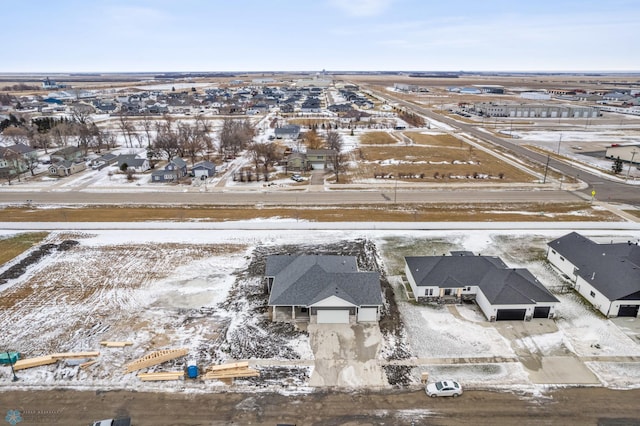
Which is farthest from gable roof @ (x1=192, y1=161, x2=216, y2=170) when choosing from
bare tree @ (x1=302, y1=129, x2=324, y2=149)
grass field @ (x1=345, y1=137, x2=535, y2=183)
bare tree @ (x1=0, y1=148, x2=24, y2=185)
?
bare tree @ (x1=0, y1=148, x2=24, y2=185)

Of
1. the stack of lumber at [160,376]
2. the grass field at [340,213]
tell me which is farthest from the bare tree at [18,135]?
the stack of lumber at [160,376]

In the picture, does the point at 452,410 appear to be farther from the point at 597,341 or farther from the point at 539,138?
the point at 539,138

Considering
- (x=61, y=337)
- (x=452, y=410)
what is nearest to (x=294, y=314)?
(x=452, y=410)

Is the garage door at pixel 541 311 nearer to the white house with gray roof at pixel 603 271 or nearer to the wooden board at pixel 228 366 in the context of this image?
the white house with gray roof at pixel 603 271

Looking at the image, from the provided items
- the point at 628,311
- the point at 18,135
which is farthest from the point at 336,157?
the point at 18,135

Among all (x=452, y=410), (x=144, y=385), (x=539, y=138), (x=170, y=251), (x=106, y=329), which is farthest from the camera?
(x=539, y=138)

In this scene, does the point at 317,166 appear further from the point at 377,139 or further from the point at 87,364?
the point at 87,364

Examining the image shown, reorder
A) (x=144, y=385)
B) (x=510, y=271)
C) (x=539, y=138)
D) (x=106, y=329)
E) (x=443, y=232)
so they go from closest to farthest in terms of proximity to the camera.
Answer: (x=144, y=385)
(x=106, y=329)
(x=510, y=271)
(x=443, y=232)
(x=539, y=138)

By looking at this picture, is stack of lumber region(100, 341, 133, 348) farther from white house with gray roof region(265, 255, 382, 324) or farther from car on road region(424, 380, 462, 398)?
car on road region(424, 380, 462, 398)
